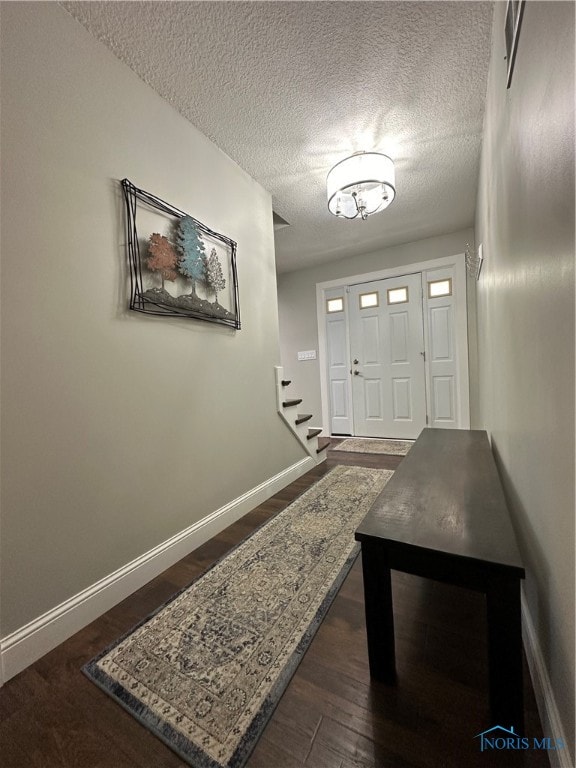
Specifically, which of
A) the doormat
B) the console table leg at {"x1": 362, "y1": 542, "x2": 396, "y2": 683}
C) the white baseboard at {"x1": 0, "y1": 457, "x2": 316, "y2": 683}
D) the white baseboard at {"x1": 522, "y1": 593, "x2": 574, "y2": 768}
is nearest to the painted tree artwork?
the white baseboard at {"x1": 0, "y1": 457, "x2": 316, "y2": 683}

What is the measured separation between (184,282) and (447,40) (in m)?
1.70

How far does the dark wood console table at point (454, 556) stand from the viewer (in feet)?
2.31

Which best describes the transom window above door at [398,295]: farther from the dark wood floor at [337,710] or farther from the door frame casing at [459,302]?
the dark wood floor at [337,710]

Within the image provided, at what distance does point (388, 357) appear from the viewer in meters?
3.87

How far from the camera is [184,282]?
1.67 metres

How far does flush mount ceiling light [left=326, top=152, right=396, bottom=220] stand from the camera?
1856 millimetres

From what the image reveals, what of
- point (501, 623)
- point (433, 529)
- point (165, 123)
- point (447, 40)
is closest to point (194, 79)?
point (165, 123)

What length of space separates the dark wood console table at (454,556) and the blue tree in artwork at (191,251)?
1.49m

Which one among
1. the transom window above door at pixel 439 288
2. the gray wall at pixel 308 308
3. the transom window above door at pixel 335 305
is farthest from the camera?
the transom window above door at pixel 335 305

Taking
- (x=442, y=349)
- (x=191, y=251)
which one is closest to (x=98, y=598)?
(x=191, y=251)

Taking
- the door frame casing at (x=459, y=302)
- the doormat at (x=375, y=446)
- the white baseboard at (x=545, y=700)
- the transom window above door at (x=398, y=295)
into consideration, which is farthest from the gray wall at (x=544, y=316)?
the transom window above door at (x=398, y=295)

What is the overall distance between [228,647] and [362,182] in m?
2.40

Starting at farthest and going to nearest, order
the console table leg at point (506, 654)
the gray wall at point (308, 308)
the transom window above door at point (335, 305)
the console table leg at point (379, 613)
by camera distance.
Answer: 1. the transom window above door at point (335, 305)
2. the gray wall at point (308, 308)
3. the console table leg at point (379, 613)
4. the console table leg at point (506, 654)

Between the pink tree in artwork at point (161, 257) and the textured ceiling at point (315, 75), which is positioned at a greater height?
the textured ceiling at point (315, 75)
